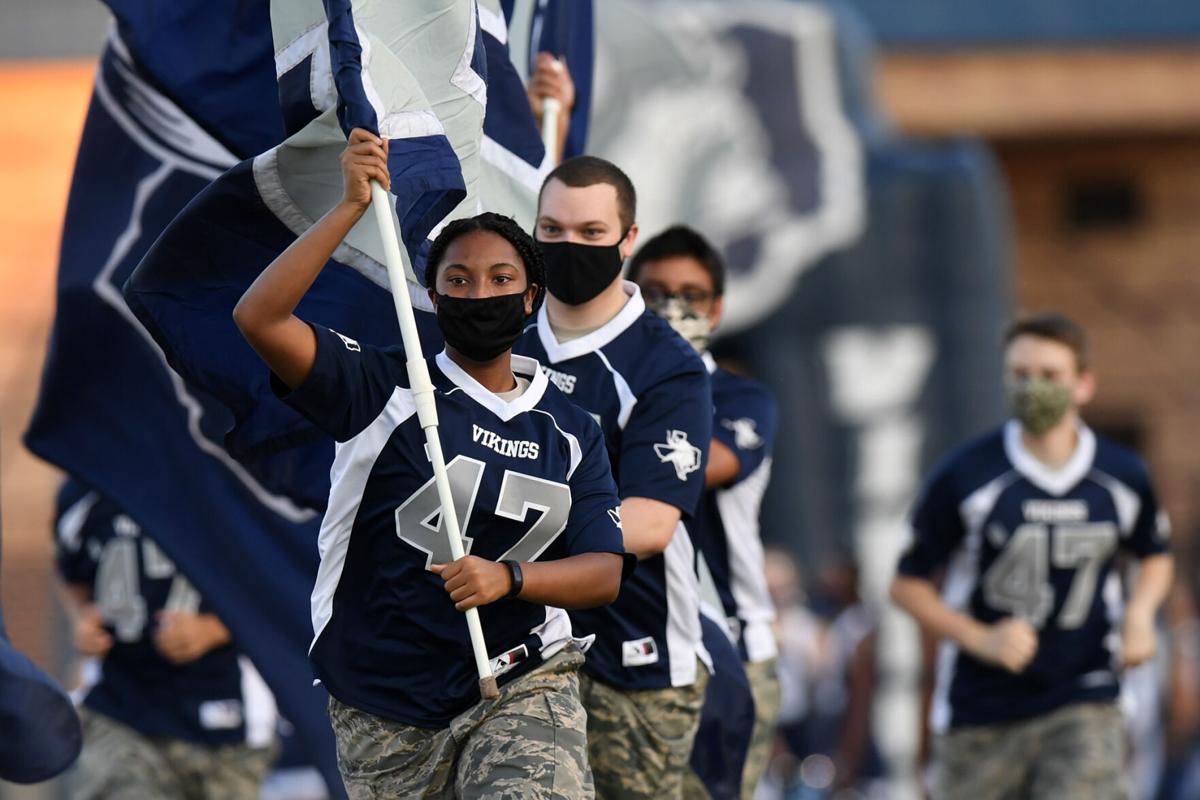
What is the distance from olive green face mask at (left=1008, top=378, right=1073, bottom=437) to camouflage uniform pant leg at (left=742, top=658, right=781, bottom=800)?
1562 millimetres

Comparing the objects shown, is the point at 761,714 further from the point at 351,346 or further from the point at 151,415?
the point at 351,346

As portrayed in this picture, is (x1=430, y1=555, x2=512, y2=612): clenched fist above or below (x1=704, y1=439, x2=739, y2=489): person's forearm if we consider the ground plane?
above

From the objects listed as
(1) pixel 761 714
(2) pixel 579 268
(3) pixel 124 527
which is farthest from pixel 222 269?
(3) pixel 124 527

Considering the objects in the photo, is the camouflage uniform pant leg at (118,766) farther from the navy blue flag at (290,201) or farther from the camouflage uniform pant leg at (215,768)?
the navy blue flag at (290,201)

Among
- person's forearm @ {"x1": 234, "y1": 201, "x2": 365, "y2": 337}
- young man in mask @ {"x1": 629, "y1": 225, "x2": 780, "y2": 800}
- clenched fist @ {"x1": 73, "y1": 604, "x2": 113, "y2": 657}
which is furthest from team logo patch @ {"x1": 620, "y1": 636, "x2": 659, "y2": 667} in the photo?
clenched fist @ {"x1": 73, "y1": 604, "x2": 113, "y2": 657}

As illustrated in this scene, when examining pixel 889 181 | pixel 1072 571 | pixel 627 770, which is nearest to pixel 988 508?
pixel 1072 571

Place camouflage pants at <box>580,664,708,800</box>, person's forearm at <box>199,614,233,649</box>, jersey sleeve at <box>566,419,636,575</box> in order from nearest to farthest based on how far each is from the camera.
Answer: jersey sleeve at <box>566,419,636,575</box>
camouflage pants at <box>580,664,708,800</box>
person's forearm at <box>199,614,233,649</box>

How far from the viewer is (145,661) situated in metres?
10.1

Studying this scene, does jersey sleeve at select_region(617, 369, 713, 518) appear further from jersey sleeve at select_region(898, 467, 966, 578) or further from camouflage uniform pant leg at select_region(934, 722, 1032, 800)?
camouflage uniform pant leg at select_region(934, 722, 1032, 800)

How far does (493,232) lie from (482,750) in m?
1.30

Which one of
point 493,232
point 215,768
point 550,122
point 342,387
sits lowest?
point 215,768

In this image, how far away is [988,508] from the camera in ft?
31.1

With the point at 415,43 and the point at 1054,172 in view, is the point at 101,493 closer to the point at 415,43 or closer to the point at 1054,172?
the point at 415,43

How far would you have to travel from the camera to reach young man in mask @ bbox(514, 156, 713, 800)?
6.89 metres
